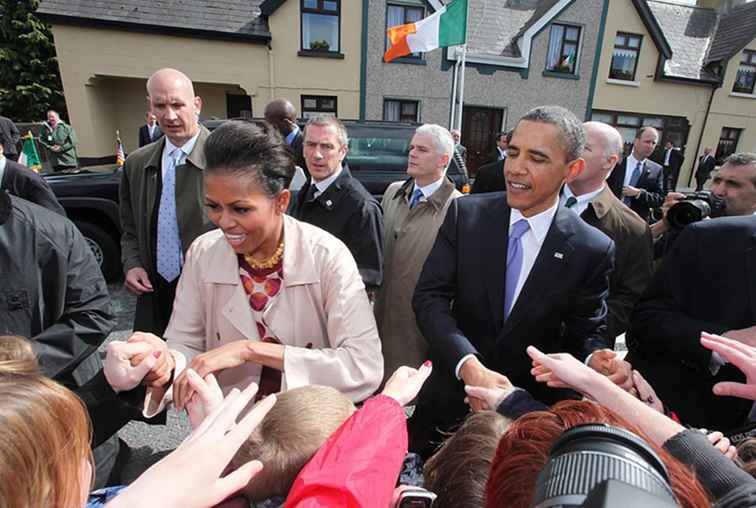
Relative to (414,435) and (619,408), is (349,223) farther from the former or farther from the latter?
(619,408)

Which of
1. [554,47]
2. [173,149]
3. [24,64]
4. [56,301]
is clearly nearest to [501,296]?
[56,301]

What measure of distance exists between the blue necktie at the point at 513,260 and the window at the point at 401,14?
44.5 ft

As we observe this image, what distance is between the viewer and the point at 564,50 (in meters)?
15.5

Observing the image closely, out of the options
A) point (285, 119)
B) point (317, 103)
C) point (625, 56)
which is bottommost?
point (285, 119)

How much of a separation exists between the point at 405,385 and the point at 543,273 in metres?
0.77

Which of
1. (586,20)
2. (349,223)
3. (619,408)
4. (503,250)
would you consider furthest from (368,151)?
(586,20)

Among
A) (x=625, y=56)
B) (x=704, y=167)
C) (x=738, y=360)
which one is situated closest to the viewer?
(x=738, y=360)

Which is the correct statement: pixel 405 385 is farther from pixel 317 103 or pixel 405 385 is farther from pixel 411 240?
pixel 317 103

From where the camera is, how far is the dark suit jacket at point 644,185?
4.52 meters

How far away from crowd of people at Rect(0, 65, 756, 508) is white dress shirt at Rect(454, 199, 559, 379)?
13mm

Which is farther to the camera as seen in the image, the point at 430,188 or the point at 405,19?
the point at 405,19

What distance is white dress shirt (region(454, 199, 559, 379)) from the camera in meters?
1.74

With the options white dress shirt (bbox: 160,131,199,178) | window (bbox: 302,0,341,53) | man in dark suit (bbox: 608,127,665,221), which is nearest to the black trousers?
white dress shirt (bbox: 160,131,199,178)

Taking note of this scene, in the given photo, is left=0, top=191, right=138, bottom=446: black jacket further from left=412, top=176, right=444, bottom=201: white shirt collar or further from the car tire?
the car tire
